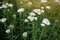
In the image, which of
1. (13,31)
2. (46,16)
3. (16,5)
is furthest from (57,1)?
(13,31)

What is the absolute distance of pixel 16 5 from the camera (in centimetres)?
219

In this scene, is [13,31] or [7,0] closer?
[13,31]

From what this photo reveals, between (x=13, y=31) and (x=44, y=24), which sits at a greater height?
(x=44, y=24)

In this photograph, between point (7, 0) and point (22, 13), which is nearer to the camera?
point (22, 13)

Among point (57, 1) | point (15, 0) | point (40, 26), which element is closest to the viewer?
point (40, 26)

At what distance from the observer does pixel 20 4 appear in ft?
7.02

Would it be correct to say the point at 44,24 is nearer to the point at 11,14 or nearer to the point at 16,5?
the point at 11,14

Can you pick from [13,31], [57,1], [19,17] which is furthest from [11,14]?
[57,1]

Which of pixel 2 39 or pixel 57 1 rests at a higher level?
pixel 57 1

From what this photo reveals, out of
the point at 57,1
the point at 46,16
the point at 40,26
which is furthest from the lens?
the point at 57,1

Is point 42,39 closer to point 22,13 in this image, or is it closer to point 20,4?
point 22,13

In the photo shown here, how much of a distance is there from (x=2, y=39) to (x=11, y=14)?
0.27m

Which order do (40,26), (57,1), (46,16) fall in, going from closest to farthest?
(40,26) → (46,16) → (57,1)

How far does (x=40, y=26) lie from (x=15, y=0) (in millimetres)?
602
